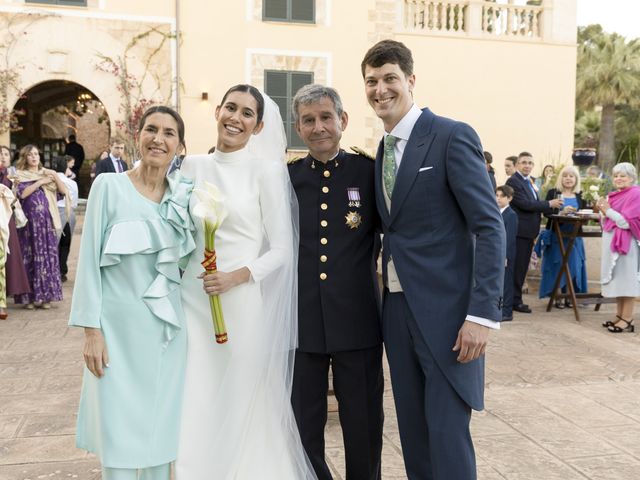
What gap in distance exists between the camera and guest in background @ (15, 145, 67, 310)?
7898 millimetres

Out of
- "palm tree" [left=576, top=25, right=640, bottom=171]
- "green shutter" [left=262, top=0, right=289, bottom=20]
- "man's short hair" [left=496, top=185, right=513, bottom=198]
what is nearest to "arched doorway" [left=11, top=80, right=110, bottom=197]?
"green shutter" [left=262, top=0, right=289, bottom=20]

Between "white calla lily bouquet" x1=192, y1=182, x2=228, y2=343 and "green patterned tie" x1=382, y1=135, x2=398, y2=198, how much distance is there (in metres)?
0.65

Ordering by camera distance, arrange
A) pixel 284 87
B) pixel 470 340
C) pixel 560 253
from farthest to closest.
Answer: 1. pixel 284 87
2. pixel 560 253
3. pixel 470 340

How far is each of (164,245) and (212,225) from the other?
0.19 meters

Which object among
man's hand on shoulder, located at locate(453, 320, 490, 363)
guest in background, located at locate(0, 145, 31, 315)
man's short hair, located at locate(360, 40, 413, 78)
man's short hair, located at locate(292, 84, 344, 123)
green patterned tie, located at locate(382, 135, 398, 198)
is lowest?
guest in background, located at locate(0, 145, 31, 315)

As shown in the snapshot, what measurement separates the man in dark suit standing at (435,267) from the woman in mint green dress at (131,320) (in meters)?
0.83

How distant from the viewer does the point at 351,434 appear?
2.91 metres

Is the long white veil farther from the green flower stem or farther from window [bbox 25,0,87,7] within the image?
window [bbox 25,0,87,7]

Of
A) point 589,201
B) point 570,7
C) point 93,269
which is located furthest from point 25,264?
point 570,7

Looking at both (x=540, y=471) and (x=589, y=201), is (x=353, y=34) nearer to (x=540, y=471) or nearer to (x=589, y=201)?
(x=589, y=201)

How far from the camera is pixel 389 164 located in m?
2.65

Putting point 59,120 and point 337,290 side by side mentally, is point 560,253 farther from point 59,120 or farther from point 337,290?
point 59,120

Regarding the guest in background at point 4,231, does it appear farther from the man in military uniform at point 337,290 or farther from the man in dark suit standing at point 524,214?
the man in dark suit standing at point 524,214

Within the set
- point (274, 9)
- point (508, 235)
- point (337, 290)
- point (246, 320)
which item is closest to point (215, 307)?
point (246, 320)
